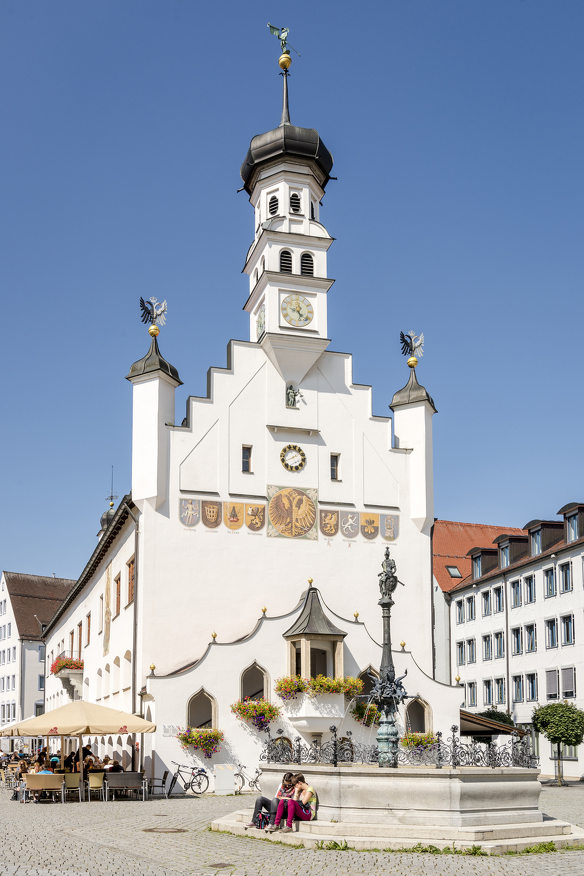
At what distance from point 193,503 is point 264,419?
3.72m

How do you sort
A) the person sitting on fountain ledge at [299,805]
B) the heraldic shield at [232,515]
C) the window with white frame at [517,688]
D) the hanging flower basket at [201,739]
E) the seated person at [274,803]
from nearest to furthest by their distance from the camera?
the person sitting on fountain ledge at [299,805] → the seated person at [274,803] → the hanging flower basket at [201,739] → the heraldic shield at [232,515] → the window with white frame at [517,688]

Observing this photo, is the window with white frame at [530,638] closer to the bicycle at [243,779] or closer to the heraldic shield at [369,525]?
the heraldic shield at [369,525]

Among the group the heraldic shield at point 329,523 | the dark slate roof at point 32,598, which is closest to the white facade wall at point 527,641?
the heraldic shield at point 329,523

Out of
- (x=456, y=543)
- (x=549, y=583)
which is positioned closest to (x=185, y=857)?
(x=549, y=583)

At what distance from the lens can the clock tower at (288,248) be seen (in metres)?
32.5

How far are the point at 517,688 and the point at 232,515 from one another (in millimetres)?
22509

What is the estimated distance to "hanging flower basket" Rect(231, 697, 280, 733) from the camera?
27.3 metres

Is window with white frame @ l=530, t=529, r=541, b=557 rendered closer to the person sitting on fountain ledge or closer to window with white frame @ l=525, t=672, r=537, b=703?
window with white frame @ l=525, t=672, r=537, b=703

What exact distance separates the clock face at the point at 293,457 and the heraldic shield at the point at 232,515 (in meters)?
2.15

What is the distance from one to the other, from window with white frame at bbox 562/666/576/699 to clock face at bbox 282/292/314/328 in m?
19.7

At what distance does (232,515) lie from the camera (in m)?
30.2

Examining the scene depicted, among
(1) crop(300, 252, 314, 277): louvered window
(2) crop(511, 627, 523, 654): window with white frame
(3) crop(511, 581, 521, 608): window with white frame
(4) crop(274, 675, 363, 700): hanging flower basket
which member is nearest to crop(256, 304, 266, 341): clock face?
(1) crop(300, 252, 314, 277): louvered window

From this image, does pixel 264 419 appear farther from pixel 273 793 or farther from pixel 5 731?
pixel 273 793

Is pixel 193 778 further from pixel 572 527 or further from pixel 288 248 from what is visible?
pixel 572 527
